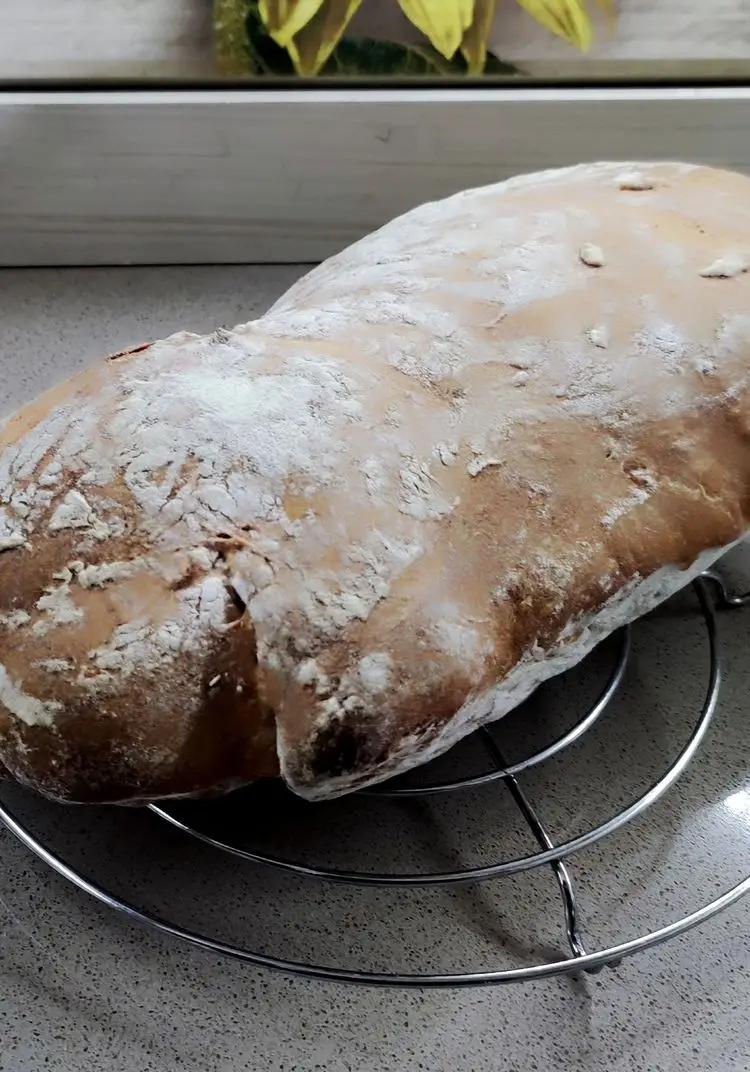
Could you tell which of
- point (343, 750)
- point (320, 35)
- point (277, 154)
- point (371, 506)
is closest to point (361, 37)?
point (320, 35)

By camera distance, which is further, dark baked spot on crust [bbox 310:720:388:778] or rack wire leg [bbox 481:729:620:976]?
rack wire leg [bbox 481:729:620:976]

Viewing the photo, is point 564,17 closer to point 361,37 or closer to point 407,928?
point 361,37

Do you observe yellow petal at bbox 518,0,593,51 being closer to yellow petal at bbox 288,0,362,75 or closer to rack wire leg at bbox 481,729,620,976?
yellow petal at bbox 288,0,362,75

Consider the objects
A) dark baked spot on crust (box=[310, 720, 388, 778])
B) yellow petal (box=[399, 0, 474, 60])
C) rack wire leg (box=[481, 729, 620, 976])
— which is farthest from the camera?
yellow petal (box=[399, 0, 474, 60])

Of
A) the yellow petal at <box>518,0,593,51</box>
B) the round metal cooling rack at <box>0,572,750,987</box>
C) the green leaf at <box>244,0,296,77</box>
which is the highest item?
the yellow petal at <box>518,0,593,51</box>

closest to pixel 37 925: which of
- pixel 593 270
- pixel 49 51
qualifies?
pixel 593 270

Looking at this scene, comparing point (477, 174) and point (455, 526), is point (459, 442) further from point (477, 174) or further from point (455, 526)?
point (477, 174)

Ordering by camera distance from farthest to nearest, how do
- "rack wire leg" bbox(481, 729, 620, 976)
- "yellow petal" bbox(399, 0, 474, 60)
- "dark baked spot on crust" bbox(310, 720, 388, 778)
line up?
"yellow petal" bbox(399, 0, 474, 60) < "rack wire leg" bbox(481, 729, 620, 976) < "dark baked spot on crust" bbox(310, 720, 388, 778)

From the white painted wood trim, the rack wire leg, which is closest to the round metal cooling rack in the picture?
the rack wire leg
